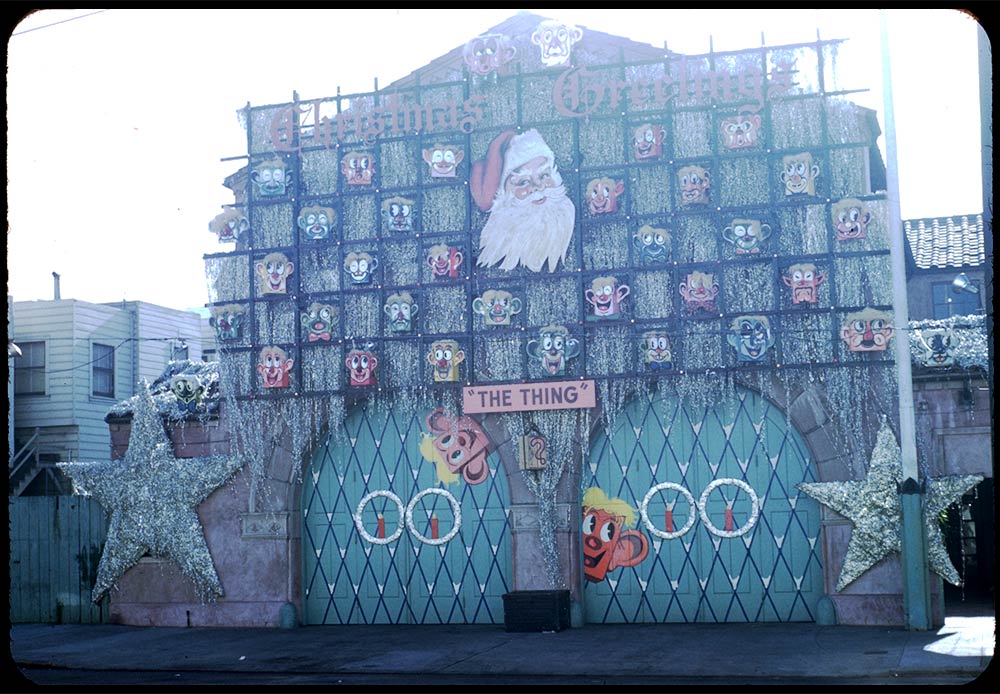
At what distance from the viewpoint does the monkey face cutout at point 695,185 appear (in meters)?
21.5

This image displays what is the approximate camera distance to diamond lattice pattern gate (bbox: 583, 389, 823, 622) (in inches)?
832

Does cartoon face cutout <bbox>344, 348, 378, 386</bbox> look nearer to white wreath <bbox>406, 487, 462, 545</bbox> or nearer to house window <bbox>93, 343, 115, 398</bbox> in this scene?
white wreath <bbox>406, 487, 462, 545</bbox>

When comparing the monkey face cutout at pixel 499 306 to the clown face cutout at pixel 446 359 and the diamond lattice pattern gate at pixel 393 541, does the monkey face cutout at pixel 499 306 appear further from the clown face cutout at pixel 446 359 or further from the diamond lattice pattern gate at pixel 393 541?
the diamond lattice pattern gate at pixel 393 541

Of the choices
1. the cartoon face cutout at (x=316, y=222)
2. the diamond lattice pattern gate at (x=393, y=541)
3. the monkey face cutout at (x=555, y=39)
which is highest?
the monkey face cutout at (x=555, y=39)

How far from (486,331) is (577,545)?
4.14 m

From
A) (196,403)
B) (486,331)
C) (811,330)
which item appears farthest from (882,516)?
(196,403)

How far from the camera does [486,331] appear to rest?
22422mm

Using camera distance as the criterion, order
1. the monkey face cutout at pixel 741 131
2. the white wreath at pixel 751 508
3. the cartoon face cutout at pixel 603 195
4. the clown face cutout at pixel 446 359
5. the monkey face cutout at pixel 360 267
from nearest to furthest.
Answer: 1. the white wreath at pixel 751 508
2. the monkey face cutout at pixel 741 131
3. the cartoon face cutout at pixel 603 195
4. the clown face cutout at pixel 446 359
5. the monkey face cutout at pixel 360 267

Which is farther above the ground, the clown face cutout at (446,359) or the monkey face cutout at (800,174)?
the monkey face cutout at (800,174)

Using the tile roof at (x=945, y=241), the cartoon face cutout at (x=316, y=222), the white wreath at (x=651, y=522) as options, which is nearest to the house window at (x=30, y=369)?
the cartoon face cutout at (x=316, y=222)

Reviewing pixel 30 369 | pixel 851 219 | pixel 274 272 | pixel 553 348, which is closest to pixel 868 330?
pixel 851 219

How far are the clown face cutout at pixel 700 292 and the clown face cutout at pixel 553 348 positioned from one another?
82.2 inches

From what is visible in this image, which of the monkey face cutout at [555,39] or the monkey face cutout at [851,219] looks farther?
the monkey face cutout at [555,39]

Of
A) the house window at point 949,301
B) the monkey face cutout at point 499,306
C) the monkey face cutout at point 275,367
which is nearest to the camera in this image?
the monkey face cutout at point 499,306
